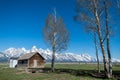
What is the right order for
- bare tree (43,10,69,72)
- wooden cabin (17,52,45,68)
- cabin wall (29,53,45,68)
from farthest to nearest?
cabin wall (29,53,45,68) → wooden cabin (17,52,45,68) → bare tree (43,10,69,72)

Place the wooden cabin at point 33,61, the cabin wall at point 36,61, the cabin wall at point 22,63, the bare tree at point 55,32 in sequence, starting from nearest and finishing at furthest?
the bare tree at point 55,32 → the wooden cabin at point 33,61 → the cabin wall at point 36,61 → the cabin wall at point 22,63

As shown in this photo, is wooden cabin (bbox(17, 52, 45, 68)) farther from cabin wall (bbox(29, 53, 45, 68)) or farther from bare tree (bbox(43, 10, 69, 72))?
bare tree (bbox(43, 10, 69, 72))

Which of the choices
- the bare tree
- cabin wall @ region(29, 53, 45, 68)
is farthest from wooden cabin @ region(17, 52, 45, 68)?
the bare tree

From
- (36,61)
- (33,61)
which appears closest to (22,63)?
(33,61)

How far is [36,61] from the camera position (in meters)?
74.2

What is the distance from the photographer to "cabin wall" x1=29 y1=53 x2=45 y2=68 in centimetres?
7281

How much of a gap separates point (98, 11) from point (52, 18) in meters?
20.5

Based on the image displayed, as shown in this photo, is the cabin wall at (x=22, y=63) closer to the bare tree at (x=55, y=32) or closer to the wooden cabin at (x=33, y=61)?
the wooden cabin at (x=33, y=61)

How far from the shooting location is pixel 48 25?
45.2m

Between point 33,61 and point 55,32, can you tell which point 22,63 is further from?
point 55,32

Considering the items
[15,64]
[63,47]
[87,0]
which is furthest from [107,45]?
[15,64]

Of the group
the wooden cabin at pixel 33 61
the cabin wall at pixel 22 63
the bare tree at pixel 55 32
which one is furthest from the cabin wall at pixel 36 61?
the bare tree at pixel 55 32

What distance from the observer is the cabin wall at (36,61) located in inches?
2867

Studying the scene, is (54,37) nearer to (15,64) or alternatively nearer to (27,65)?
(27,65)
